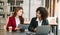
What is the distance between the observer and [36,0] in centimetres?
543

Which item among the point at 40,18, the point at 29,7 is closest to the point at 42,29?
the point at 40,18

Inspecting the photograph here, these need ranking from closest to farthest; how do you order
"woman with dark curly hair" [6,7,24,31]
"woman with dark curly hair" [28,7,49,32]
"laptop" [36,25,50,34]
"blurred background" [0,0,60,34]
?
"laptop" [36,25,50,34] → "woman with dark curly hair" [28,7,49,32] → "woman with dark curly hair" [6,7,24,31] → "blurred background" [0,0,60,34]

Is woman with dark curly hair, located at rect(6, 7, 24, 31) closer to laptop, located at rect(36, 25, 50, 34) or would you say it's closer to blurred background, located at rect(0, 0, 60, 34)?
laptop, located at rect(36, 25, 50, 34)

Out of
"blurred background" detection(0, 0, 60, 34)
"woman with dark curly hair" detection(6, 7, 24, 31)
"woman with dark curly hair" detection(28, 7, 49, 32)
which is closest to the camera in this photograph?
"woman with dark curly hair" detection(28, 7, 49, 32)

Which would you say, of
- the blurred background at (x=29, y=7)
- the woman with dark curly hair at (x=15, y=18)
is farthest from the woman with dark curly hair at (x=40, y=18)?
the blurred background at (x=29, y=7)

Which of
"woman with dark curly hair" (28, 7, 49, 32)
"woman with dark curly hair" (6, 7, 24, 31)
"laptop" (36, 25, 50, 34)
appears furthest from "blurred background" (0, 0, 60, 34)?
"laptop" (36, 25, 50, 34)

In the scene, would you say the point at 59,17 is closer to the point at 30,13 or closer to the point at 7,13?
the point at 30,13

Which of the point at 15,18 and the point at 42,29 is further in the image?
the point at 15,18

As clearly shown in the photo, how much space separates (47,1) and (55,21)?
797 millimetres

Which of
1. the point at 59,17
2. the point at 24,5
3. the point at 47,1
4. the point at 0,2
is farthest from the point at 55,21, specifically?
the point at 0,2

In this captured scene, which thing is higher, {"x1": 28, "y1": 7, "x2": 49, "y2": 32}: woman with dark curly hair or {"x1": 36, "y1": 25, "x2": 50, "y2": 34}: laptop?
{"x1": 28, "y1": 7, "x2": 49, "y2": 32}: woman with dark curly hair

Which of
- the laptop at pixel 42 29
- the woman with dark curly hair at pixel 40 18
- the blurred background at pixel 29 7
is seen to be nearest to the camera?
the laptop at pixel 42 29

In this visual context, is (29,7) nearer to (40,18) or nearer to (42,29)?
(40,18)

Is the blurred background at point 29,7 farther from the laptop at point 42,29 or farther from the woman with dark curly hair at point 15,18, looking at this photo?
the laptop at point 42,29
